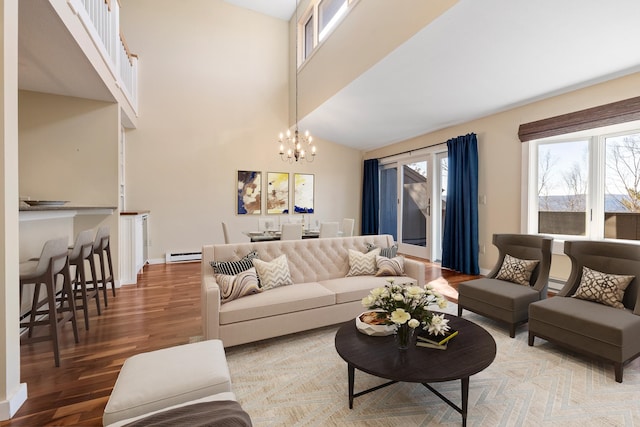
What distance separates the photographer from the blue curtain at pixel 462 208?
481 centimetres

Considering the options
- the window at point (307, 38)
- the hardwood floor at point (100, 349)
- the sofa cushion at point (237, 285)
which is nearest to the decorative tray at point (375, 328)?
the sofa cushion at point (237, 285)

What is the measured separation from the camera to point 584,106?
3.57 m

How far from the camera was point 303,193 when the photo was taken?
23.2 feet

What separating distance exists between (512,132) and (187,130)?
5846 mm

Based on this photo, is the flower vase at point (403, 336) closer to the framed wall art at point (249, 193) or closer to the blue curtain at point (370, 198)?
the framed wall art at point (249, 193)

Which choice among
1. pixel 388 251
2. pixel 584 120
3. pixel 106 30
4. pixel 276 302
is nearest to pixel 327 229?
pixel 388 251

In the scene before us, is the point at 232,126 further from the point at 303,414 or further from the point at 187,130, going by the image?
the point at 303,414

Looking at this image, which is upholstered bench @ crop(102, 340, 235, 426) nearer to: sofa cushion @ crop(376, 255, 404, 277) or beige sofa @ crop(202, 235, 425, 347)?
beige sofa @ crop(202, 235, 425, 347)

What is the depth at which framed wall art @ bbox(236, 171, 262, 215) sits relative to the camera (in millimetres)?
6448

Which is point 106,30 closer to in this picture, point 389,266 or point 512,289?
point 389,266

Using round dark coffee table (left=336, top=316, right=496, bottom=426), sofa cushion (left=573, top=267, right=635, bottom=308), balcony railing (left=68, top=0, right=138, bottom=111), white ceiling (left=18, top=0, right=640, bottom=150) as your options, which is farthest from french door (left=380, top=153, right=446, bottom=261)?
balcony railing (left=68, top=0, right=138, bottom=111)

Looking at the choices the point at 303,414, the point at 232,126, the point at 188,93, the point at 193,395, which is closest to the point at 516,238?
the point at 303,414

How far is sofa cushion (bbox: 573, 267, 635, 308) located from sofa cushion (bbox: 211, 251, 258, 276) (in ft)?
9.82

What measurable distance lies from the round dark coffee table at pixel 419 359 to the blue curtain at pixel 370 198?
5.45m
